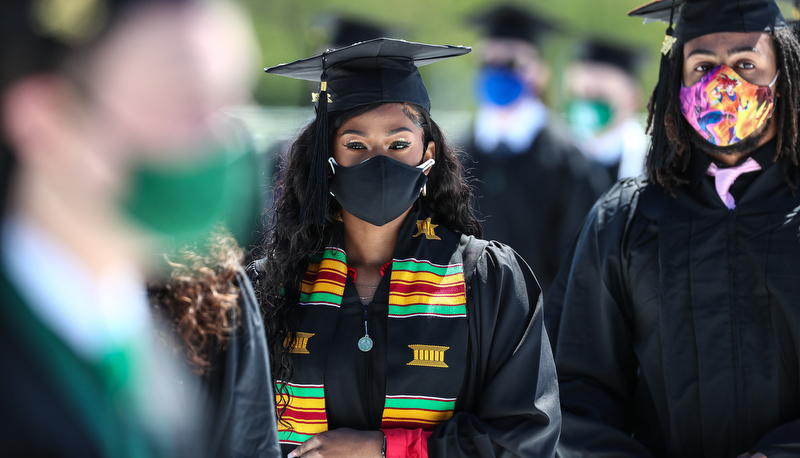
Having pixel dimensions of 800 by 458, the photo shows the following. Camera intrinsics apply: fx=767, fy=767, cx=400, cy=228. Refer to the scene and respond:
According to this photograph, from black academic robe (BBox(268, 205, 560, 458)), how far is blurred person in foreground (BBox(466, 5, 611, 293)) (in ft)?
9.57

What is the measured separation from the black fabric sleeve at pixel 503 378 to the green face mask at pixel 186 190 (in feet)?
4.39

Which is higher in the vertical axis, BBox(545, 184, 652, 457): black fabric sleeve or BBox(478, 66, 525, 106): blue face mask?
BBox(478, 66, 525, 106): blue face mask

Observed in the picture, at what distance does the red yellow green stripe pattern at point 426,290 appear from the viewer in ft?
8.18

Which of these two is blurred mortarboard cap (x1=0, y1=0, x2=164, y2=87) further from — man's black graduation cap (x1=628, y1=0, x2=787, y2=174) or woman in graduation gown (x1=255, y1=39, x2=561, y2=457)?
man's black graduation cap (x1=628, y1=0, x2=787, y2=174)

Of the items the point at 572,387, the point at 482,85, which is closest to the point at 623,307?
the point at 572,387

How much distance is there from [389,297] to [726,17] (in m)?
1.66

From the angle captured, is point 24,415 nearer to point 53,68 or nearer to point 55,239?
point 55,239

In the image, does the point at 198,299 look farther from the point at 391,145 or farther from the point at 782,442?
the point at 782,442

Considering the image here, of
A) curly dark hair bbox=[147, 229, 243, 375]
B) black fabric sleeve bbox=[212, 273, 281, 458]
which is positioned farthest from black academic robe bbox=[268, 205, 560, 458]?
curly dark hair bbox=[147, 229, 243, 375]

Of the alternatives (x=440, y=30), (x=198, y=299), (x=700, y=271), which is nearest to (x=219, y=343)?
(x=198, y=299)

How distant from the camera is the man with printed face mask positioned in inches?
107

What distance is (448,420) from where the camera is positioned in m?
2.37

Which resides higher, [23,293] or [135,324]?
[23,293]

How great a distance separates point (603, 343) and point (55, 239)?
7.20ft
